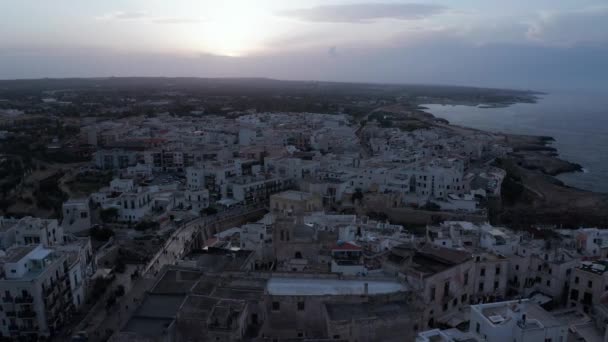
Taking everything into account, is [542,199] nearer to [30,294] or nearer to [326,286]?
[326,286]

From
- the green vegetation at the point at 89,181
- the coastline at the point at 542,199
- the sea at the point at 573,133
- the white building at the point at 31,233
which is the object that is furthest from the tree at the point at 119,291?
the sea at the point at 573,133

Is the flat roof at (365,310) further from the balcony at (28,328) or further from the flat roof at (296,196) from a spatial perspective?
the flat roof at (296,196)

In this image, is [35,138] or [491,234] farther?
[35,138]

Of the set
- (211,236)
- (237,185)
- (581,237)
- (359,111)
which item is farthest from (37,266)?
(359,111)

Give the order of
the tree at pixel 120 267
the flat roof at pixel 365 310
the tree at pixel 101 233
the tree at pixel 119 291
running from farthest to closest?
the tree at pixel 101 233 < the tree at pixel 120 267 < the tree at pixel 119 291 < the flat roof at pixel 365 310

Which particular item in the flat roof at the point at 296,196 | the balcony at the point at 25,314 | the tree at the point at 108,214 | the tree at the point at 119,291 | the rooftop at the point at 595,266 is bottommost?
the tree at the point at 119,291

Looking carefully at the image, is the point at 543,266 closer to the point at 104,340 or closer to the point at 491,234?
the point at 491,234

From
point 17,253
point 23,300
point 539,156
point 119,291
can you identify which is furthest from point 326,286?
point 539,156
